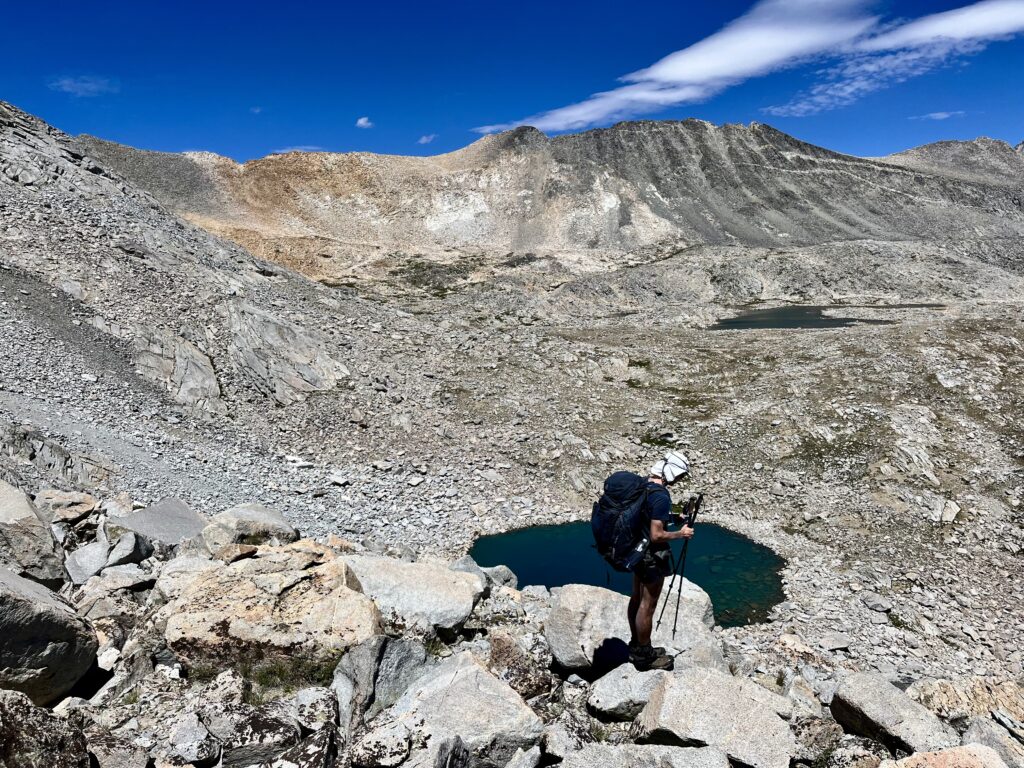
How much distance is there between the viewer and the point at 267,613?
894 centimetres

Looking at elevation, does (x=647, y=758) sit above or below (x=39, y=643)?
below

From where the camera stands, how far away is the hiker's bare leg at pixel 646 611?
902cm

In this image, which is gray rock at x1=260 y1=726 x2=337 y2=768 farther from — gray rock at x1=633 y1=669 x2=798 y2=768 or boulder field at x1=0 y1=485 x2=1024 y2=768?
gray rock at x1=633 y1=669 x2=798 y2=768

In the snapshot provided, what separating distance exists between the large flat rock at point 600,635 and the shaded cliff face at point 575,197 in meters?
84.5

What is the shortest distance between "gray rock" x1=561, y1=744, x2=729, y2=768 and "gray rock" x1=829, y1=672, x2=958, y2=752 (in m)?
2.36

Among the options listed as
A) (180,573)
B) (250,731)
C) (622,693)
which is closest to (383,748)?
(250,731)

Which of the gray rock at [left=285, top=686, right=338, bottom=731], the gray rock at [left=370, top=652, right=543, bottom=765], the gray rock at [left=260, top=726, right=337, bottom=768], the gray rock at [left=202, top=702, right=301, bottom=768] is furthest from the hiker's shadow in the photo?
→ the gray rock at [left=202, top=702, right=301, bottom=768]

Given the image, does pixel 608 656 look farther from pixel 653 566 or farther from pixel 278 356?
pixel 278 356

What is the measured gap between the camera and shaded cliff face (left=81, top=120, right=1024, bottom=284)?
334 ft

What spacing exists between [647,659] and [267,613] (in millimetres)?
5673

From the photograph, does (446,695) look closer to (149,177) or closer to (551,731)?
(551,731)

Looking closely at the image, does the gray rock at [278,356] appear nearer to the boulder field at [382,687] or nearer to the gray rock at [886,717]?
the boulder field at [382,687]

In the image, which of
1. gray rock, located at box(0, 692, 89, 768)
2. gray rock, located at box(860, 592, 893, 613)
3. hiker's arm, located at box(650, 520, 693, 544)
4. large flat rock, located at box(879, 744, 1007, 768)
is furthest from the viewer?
gray rock, located at box(860, 592, 893, 613)

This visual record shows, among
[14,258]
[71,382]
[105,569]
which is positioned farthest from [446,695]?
[14,258]
